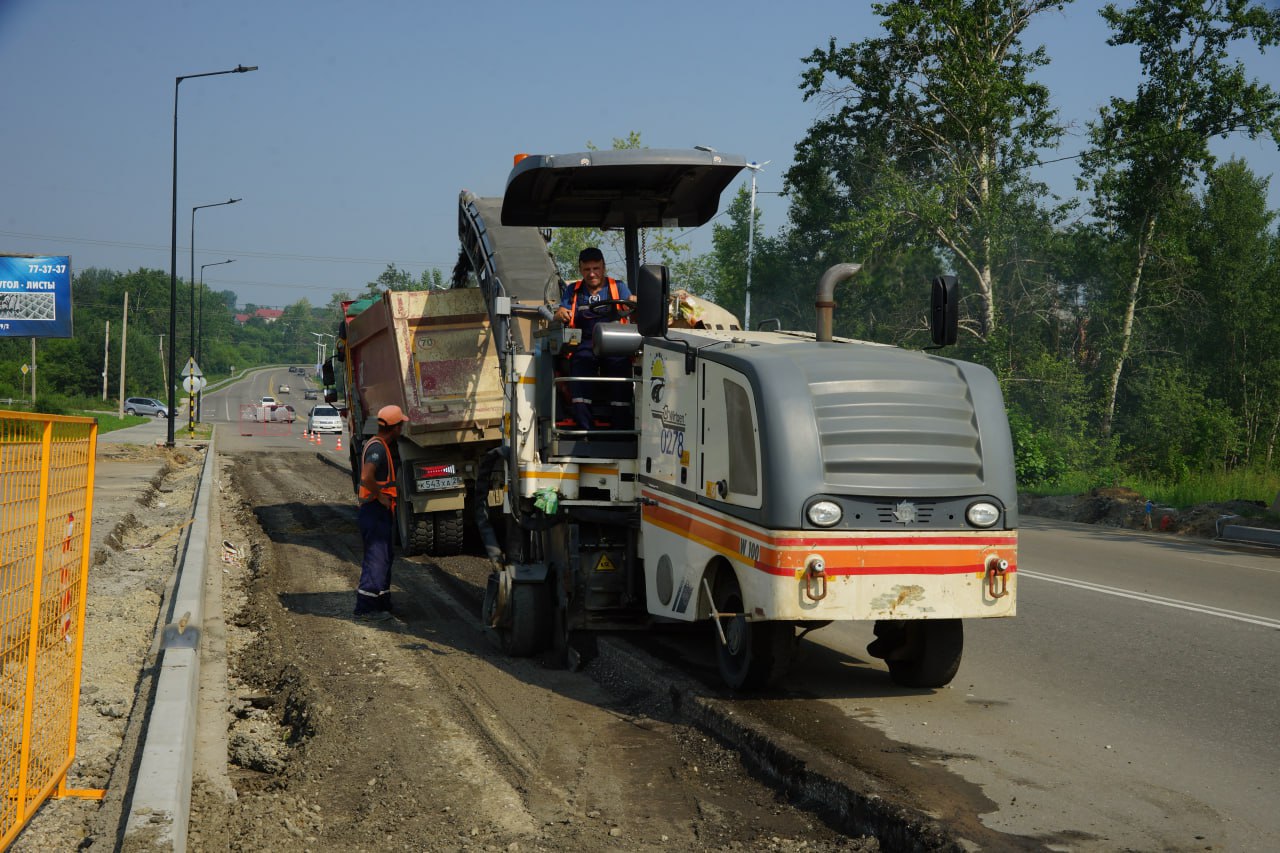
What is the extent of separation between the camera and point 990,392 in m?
7.06

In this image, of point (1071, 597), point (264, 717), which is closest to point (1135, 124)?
point (1071, 597)

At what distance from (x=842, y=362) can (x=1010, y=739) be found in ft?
7.28

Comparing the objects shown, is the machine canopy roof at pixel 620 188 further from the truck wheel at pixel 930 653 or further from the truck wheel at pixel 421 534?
the truck wheel at pixel 421 534

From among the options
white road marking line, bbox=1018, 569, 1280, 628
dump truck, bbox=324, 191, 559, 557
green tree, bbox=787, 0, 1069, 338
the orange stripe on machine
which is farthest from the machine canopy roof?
green tree, bbox=787, 0, 1069, 338

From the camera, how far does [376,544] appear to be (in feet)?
33.7

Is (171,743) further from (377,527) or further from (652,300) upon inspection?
(377,527)

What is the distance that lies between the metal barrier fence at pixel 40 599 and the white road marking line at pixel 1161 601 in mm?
8802

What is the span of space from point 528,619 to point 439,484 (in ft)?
17.0

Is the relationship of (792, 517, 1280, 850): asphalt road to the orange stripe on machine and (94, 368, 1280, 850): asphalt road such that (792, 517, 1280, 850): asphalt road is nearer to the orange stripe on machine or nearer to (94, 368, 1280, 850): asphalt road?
(94, 368, 1280, 850): asphalt road

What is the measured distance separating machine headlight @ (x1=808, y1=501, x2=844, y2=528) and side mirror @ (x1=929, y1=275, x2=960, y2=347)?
171 centimetres

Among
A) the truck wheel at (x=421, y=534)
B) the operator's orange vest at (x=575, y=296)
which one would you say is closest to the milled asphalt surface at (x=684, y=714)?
the operator's orange vest at (x=575, y=296)

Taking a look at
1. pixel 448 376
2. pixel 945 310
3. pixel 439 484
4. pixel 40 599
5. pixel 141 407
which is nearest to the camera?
pixel 40 599

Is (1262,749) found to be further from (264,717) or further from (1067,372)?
(1067,372)

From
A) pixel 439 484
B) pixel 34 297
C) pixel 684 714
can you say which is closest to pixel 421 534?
pixel 439 484
